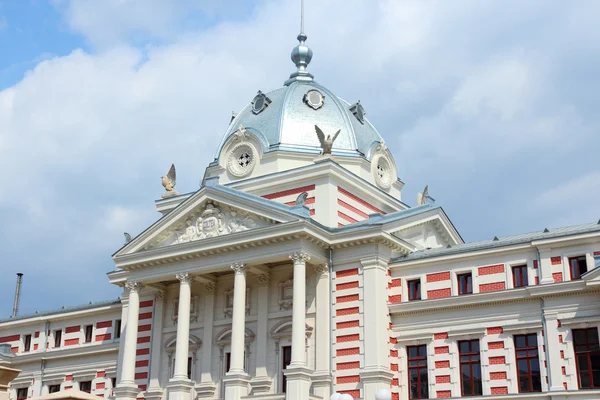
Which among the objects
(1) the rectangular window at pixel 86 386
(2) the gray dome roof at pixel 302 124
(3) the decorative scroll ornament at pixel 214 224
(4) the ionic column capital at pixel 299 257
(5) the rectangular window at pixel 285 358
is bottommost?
(1) the rectangular window at pixel 86 386

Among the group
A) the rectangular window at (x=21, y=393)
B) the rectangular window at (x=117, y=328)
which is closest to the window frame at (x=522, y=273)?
the rectangular window at (x=117, y=328)

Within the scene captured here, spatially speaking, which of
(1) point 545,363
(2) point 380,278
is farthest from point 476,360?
(2) point 380,278

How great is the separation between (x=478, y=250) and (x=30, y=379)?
97.7ft

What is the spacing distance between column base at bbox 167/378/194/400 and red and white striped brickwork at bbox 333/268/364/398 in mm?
7594

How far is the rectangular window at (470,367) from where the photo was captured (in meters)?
35.9

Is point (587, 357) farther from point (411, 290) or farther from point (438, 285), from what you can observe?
point (411, 290)

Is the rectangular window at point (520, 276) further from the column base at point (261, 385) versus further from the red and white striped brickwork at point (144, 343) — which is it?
the red and white striped brickwork at point (144, 343)

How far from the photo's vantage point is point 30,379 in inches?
1998

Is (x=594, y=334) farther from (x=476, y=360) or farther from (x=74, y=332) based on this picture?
(x=74, y=332)

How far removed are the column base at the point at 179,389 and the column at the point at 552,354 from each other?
1721cm

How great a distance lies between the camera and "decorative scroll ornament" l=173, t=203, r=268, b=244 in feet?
133

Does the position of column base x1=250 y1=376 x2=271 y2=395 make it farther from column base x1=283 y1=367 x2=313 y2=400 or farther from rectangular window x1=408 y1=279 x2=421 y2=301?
rectangular window x1=408 y1=279 x2=421 y2=301

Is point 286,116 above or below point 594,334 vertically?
above

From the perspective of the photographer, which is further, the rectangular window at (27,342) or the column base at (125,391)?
the rectangular window at (27,342)
